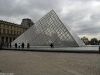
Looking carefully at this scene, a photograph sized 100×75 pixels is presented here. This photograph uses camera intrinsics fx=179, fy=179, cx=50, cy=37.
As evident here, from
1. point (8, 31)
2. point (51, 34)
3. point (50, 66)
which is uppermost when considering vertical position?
point (8, 31)

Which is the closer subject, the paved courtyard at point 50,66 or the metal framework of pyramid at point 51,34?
the paved courtyard at point 50,66

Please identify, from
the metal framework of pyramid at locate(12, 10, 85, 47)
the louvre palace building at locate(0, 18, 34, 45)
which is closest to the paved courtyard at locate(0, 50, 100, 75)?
the metal framework of pyramid at locate(12, 10, 85, 47)

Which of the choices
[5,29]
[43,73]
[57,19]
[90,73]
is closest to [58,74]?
[43,73]

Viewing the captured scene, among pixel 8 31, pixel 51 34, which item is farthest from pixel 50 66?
pixel 8 31

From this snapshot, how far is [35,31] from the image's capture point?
33.4 metres

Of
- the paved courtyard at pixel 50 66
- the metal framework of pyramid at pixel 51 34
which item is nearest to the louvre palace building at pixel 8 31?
the metal framework of pyramid at pixel 51 34

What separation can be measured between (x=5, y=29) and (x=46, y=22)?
5463 cm

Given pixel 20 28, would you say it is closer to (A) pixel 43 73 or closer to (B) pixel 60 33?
(B) pixel 60 33

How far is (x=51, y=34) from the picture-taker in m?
31.5

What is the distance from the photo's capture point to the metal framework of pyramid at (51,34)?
30.6m

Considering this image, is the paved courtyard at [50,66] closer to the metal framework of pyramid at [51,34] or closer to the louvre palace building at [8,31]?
the metal framework of pyramid at [51,34]

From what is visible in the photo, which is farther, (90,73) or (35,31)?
(35,31)

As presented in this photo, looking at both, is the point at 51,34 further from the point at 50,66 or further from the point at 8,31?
the point at 8,31

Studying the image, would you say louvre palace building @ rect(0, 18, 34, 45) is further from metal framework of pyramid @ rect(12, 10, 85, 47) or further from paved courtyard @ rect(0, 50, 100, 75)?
paved courtyard @ rect(0, 50, 100, 75)
